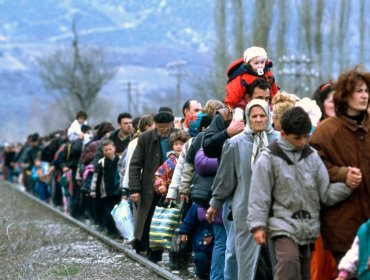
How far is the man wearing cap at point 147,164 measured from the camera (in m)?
14.4

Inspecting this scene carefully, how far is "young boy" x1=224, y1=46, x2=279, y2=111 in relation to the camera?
11023 mm

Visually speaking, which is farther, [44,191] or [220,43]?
[220,43]

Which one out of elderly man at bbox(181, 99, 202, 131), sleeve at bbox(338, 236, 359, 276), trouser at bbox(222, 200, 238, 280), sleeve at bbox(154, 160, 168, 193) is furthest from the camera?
elderly man at bbox(181, 99, 202, 131)

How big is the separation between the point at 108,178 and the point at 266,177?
9.93 m

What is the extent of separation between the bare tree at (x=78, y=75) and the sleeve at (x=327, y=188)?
6507cm

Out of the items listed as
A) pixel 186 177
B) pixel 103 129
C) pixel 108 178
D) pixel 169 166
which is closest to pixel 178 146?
pixel 169 166

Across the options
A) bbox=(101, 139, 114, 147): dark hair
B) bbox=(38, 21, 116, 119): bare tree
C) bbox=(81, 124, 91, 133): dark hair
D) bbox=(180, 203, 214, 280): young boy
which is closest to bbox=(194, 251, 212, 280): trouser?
bbox=(180, 203, 214, 280): young boy

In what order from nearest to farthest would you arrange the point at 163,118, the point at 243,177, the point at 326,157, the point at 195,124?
the point at 326,157 < the point at 243,177 < the point at 195,124 < the point at 163,118

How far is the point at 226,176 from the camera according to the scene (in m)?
9.99

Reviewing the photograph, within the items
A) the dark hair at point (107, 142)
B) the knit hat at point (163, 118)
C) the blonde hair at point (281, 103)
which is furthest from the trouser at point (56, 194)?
the blonde hair at point (281, 103)

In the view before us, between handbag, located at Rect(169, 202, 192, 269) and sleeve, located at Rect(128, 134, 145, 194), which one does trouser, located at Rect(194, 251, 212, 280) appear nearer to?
handbag, located at Rect(169, 202, 192, 269)

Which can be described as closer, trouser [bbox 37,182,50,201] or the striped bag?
the striped bag

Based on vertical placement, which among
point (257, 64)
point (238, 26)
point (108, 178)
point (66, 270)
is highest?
point (238, 26)

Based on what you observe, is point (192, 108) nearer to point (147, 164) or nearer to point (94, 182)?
point (147, 164)
